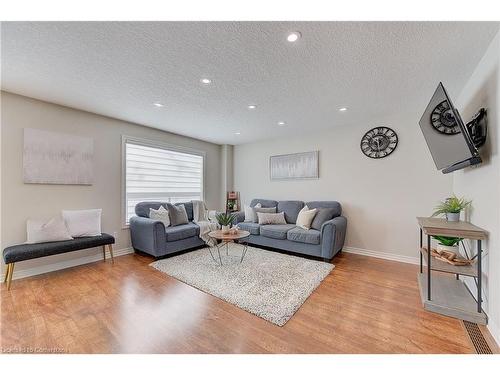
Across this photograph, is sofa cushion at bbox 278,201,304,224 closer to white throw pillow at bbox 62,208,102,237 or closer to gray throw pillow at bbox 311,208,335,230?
gray throw pillow at bbox 311,208,335,230

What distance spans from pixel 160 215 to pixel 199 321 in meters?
2.35

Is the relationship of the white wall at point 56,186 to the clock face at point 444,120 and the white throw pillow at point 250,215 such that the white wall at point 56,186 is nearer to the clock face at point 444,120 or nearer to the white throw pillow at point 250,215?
the white throw pillow at point 250,215

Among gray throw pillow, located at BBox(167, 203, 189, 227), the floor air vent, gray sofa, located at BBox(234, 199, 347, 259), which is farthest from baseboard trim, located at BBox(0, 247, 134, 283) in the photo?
the floor air vent

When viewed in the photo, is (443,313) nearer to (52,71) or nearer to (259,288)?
(259,288)

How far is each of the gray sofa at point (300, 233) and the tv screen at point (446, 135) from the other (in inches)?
60.7

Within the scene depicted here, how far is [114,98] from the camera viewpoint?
2793 mm

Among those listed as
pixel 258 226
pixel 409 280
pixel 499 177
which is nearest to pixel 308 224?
pixel 258 226

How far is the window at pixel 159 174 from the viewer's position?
12.8 ft

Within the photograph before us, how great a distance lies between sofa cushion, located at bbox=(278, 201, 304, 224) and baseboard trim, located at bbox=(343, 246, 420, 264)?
1.06m

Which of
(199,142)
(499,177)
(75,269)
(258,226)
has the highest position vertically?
(199,142)

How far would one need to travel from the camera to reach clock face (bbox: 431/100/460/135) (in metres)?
1.82

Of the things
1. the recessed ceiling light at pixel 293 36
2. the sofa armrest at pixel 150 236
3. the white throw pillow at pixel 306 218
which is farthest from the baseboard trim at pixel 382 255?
the recessed ceiling light at pixel 293 36
